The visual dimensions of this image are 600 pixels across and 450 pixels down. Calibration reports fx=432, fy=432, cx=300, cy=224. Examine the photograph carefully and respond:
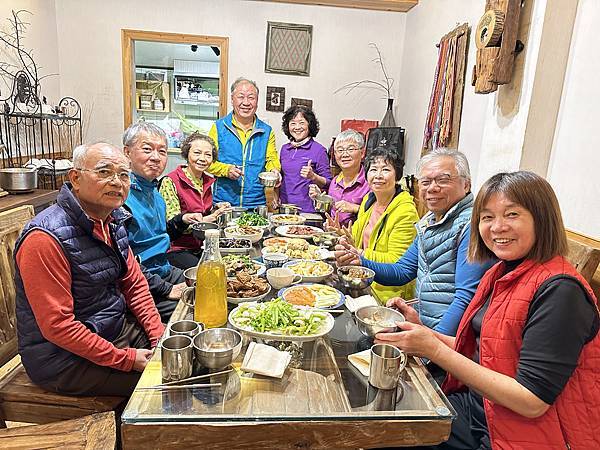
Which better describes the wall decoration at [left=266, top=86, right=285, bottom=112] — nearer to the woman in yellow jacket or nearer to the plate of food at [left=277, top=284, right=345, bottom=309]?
the woman in yellow jacket

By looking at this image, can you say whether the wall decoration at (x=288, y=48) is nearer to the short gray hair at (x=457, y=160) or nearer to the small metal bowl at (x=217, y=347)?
the short gray hair at (x=457, y=160)

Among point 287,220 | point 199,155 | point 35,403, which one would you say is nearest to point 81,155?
point 35,403

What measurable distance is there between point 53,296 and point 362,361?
94 cm

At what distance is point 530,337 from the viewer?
100cm

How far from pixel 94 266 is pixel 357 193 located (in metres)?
2.05

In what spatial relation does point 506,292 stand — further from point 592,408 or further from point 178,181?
point 178,181

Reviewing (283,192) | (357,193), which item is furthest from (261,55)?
(357,193)

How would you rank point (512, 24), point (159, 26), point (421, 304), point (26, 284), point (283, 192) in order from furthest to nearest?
point (159, 26), point (283, 192), point (512, 24), point (421, 304), point (26, 284)

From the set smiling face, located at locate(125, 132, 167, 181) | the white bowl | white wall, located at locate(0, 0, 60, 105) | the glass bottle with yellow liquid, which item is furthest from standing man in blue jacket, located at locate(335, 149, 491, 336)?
white wall, located at locate(0, 0, 60, 105)

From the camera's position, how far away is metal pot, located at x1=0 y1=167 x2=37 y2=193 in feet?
10.0

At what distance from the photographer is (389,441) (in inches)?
38.3

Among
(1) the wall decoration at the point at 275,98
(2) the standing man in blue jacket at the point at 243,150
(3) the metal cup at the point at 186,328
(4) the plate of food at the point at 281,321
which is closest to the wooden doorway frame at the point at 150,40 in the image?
(1) the wall decoration at the point at 275,98

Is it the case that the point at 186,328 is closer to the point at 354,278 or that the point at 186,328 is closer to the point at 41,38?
the point at 354,278

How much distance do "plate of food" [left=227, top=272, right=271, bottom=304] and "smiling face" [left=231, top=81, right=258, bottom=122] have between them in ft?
7.09
